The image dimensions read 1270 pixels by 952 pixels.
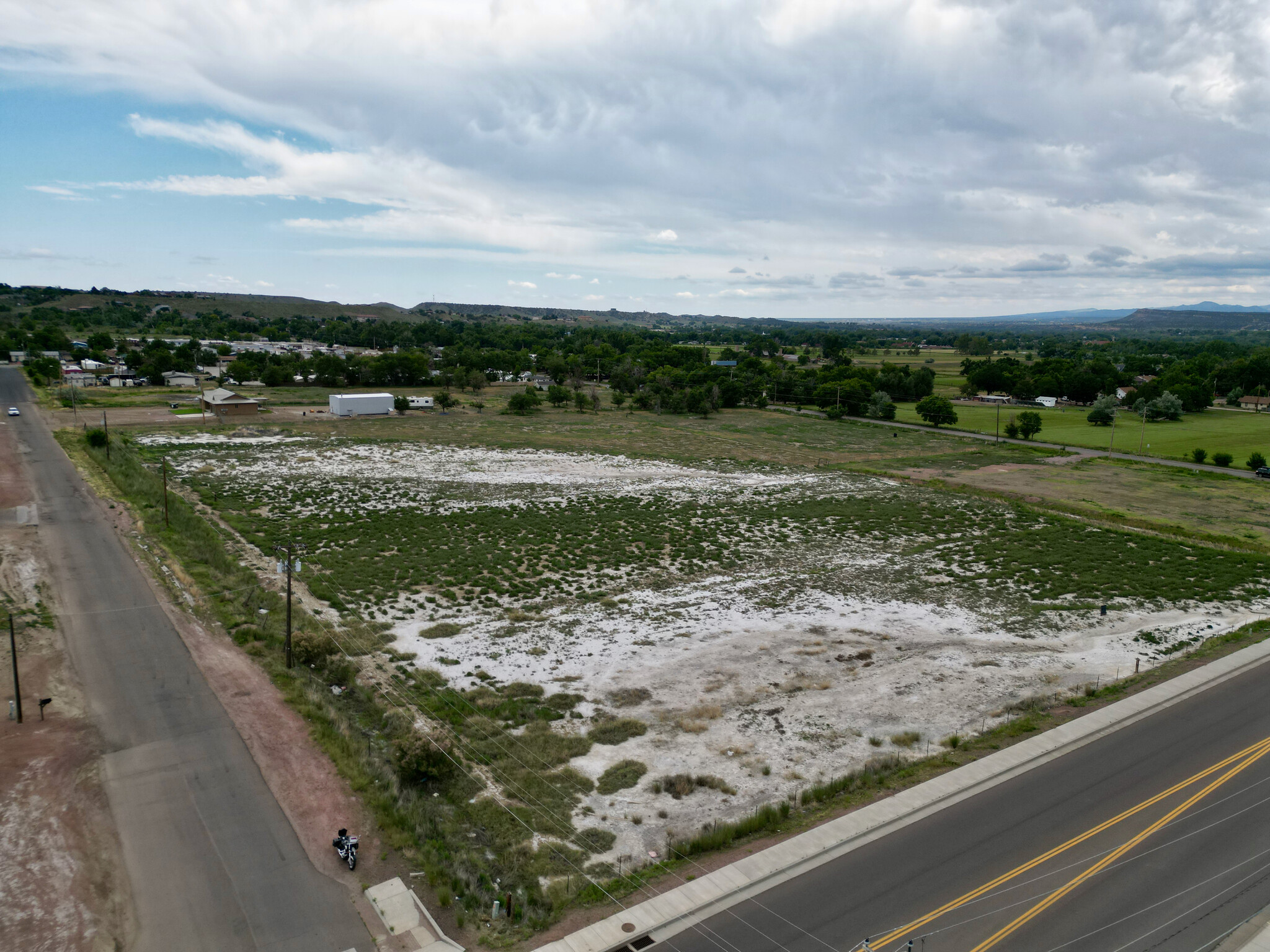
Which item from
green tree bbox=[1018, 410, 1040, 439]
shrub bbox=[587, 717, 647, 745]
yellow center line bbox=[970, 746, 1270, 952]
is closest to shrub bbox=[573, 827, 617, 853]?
shrub bbox=[587, 717, 647, 745]

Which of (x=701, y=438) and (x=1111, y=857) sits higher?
(x=701, y=438)

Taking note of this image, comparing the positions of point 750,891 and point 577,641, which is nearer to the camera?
point 750,891

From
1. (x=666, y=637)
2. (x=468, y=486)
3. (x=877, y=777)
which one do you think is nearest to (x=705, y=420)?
(x=468, y=486)

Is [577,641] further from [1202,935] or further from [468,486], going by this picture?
Answer: [468,486]

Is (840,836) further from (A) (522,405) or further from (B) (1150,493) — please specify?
(A) (522,405)

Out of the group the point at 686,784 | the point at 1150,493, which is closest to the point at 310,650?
the point at 686,784

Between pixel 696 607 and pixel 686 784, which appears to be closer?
pixel 686 784

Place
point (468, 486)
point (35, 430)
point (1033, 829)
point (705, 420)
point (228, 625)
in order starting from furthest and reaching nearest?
1. point (705, 420)
2. point (35, 430)
3. point (468, 486)
4. point (228, 625)
5. point (1033, 829)
